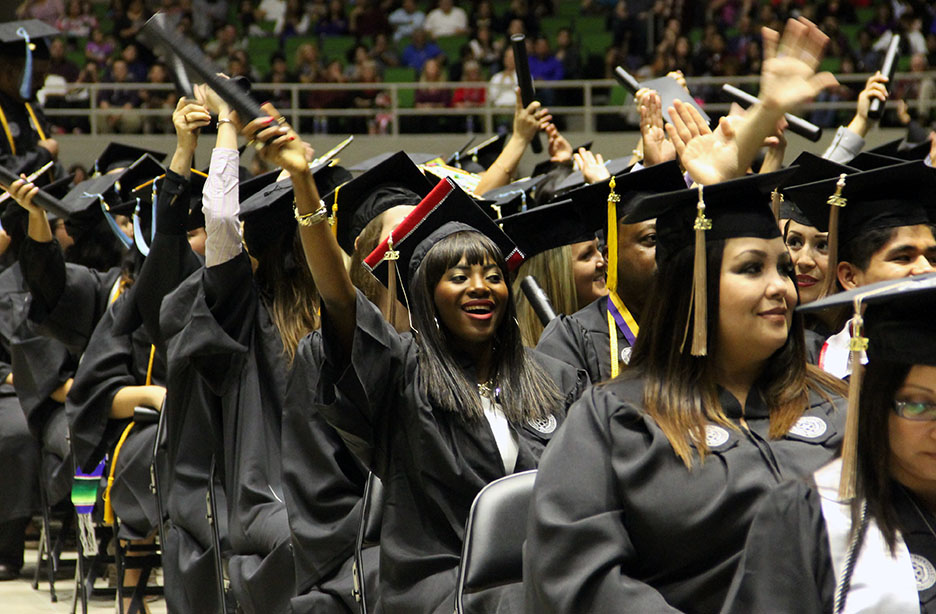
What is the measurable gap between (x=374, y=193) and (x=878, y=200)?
5.90ft

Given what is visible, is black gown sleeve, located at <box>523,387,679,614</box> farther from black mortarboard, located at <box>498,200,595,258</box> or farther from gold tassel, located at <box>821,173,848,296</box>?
black mortarboard, located at <box>498,200,595,258</box>

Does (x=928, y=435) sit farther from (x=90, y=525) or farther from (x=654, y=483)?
(x=90, y=525)

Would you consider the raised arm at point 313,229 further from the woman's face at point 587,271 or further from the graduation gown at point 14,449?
the graduation gown at point 14,449

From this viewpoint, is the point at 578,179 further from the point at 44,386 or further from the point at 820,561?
the point at 820,561

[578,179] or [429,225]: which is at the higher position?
[429,225]

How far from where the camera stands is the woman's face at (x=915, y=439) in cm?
196

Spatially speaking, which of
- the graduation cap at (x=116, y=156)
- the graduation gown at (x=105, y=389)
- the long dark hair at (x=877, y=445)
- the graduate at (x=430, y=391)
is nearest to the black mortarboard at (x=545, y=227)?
the graduate at (x=430, y=391)

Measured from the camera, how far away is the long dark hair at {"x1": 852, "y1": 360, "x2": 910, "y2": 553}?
1.99m

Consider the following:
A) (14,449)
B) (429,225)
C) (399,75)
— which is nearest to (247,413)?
(429,225)

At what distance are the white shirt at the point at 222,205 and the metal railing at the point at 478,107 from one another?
8.62m

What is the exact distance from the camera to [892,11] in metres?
14.4

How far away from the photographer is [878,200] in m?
3.33

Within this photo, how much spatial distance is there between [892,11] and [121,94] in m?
8.71

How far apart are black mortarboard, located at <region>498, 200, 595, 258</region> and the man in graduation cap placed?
4.37m
